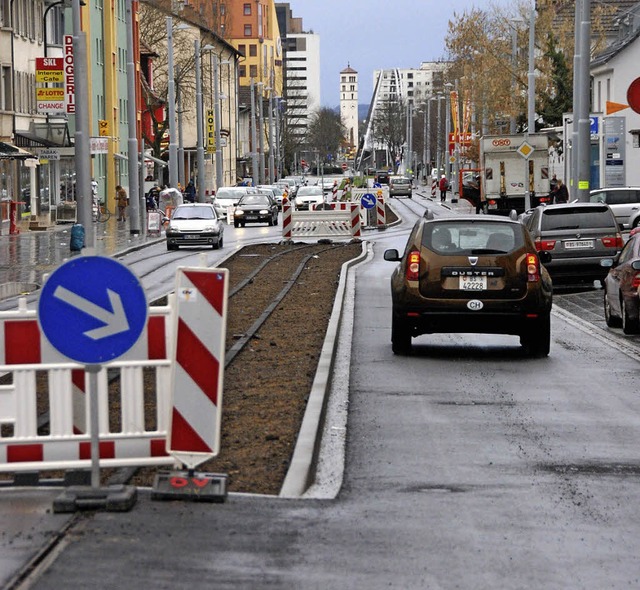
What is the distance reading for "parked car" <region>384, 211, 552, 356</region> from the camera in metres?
16.2

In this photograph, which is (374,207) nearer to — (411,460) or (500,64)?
(500,64)

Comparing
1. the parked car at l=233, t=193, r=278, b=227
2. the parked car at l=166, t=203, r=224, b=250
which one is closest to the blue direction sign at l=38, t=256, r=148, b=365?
the parked car at l=166, t=203, r=224, b=250

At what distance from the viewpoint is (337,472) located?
9211mm

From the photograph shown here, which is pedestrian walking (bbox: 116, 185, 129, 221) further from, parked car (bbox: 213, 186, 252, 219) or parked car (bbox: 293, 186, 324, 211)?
parked car (bbox: 293, 186, 324, 211)

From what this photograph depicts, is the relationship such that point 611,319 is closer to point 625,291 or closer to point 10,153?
point 625,291

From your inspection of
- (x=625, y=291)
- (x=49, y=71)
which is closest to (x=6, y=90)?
(x=49, y=71)

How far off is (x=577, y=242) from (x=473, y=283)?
12.2 m

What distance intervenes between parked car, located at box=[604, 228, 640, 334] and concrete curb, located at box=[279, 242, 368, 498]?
426 cm

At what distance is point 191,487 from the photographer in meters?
7.82

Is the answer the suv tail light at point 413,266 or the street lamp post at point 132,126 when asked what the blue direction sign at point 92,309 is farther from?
the street lamp post at point 132,126

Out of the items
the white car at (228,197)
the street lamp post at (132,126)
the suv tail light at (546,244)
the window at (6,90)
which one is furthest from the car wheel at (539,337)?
the white car at (228,197)

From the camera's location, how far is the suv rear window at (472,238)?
647 inches

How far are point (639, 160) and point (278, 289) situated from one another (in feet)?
150

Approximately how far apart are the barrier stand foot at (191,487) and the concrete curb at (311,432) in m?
0.41
